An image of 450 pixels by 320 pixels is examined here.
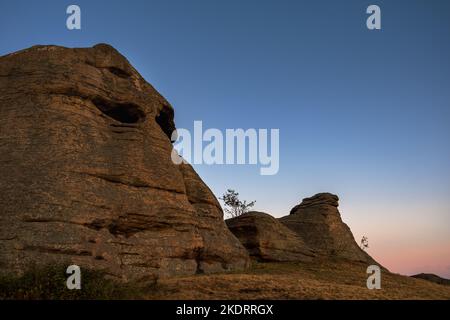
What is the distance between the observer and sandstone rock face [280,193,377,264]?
166 feet

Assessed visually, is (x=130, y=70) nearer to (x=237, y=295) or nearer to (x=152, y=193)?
(x=152, y=193)

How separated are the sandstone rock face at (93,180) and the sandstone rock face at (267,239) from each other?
21.0ft

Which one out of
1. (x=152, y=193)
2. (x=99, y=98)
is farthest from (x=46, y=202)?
(x=99, y=98)

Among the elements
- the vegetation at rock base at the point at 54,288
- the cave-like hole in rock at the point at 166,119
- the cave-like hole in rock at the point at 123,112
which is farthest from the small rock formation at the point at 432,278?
the vegetation at rock base at the point at 54,288

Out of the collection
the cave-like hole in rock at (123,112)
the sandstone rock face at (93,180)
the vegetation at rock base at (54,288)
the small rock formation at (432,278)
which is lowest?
the small rock formation at (432,278)

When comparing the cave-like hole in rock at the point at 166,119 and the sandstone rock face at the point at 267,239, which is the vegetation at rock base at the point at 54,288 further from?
the sandstone rock face at the point at 267,239

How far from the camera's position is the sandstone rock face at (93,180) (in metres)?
24.7

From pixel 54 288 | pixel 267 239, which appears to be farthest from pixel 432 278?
pixel 54 288

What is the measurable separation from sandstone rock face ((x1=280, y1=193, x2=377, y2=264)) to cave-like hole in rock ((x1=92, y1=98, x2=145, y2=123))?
25311 mm

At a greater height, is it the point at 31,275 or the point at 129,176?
the point at 129,176

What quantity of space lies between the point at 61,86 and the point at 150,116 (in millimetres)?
7423

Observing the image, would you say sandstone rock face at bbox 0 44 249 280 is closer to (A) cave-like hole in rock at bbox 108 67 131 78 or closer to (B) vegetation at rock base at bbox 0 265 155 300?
(A) cave-like hole in rock at bbox 108 67 131 78
